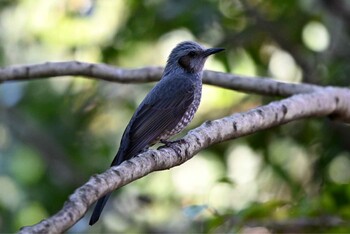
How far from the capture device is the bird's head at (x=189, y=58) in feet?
18.6

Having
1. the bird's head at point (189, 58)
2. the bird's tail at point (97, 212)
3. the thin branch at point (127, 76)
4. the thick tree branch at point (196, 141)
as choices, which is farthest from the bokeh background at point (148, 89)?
the bird's tail at point (97, 212)

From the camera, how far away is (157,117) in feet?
16.6

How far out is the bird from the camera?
15.9 ft

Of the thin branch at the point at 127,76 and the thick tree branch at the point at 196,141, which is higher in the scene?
the thin branch at the point at 127,76

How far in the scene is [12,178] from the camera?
7.80 meters

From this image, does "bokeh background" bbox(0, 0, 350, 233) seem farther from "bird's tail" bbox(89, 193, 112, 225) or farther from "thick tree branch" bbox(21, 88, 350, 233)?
"bird's tail" bbox(89, 193, 112, 225)

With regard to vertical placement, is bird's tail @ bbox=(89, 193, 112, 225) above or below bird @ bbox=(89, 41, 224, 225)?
below

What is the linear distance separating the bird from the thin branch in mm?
115

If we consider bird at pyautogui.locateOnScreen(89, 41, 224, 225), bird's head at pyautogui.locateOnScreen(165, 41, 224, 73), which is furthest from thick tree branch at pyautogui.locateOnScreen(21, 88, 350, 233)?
bird's head at pyautogui.locateOnScreen(165, 41, 224, 73)

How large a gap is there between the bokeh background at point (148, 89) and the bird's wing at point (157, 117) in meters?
1.72

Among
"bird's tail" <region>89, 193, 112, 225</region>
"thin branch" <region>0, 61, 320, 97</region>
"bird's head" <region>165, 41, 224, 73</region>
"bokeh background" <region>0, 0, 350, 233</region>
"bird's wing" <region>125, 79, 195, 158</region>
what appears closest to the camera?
"bird's tail" <region>89, 193, 112, 225</region>

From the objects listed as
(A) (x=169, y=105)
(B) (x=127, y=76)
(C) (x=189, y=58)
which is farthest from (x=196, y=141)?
(C) (x=189, y=58)

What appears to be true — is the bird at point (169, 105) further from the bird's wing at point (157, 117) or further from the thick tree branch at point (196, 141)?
the thick tree branch at point (196, 141)

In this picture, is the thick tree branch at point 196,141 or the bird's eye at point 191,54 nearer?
the thick tree branch at point 196,141
